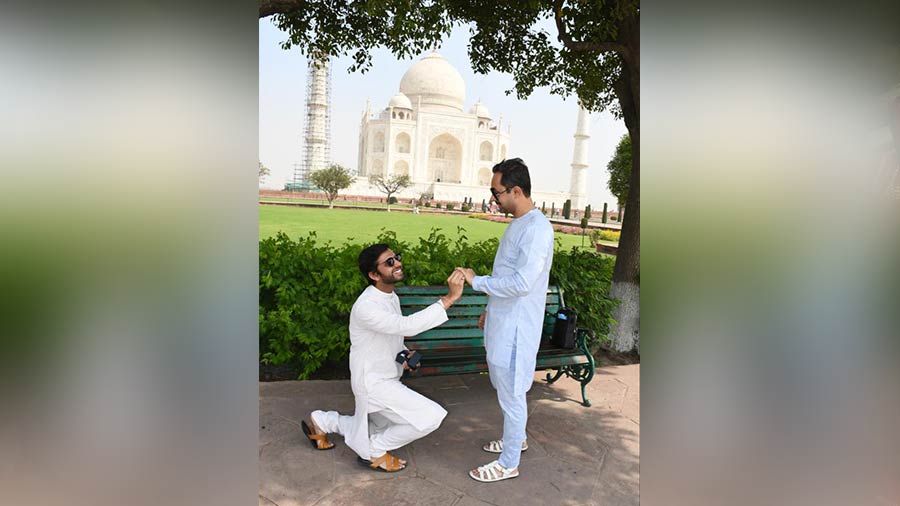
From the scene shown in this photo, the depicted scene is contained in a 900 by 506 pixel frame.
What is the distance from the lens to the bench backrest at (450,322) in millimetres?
3971

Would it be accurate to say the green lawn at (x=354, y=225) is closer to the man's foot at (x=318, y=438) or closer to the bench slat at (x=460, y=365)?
the bench slat at (x=460, y=365)

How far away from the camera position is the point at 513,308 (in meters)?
2.85

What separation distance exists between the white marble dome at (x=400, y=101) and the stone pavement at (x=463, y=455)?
5447 centimetres

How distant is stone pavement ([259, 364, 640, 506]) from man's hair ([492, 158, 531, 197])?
1.66m

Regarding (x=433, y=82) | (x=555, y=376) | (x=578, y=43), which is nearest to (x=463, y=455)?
(x=555, y=376)

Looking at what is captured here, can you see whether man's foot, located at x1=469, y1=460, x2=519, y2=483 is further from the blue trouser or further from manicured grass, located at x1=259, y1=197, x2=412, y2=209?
manicured grass, located at x1=259, y1=197, x2=412, y2=209

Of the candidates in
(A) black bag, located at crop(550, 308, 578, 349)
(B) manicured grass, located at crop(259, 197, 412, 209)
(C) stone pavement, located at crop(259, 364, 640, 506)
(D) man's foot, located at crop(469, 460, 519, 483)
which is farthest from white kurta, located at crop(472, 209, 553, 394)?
(B) manicured grass, located at crop(259, 197, 412, 209)

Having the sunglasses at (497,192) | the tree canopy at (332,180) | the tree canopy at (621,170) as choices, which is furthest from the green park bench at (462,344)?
the tree canopy at (332,180)

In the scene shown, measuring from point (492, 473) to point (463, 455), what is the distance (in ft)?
1.17

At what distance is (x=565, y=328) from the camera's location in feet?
12.9
